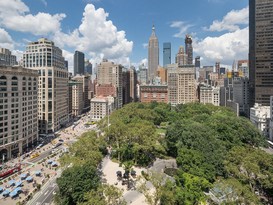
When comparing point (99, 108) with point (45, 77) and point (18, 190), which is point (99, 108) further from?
point (18, 190)

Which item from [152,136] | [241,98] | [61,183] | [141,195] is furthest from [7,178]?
[241,98]

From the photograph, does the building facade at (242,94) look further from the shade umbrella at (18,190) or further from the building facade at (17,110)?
the shade umbrella at (18,190)

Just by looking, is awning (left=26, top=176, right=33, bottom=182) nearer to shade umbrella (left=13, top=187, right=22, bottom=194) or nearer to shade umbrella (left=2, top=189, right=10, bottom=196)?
shade umbrella (left=13, top=187, right=22, bottom=194)

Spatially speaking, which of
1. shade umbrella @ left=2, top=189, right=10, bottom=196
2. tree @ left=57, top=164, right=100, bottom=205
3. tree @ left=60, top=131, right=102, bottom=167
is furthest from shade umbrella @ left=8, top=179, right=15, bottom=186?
tree @ left=57, top=164, right=100, bottom=205

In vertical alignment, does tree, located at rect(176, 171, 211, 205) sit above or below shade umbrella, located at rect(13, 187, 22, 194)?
above

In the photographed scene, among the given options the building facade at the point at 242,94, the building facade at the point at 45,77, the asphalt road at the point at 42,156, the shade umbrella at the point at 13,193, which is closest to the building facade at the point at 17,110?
the asphalt road at the point at 42,156

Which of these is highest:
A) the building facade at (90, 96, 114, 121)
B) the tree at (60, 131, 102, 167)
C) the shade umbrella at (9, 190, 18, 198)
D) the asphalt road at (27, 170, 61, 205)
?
the building facade at (90, 96, 114, 121)
